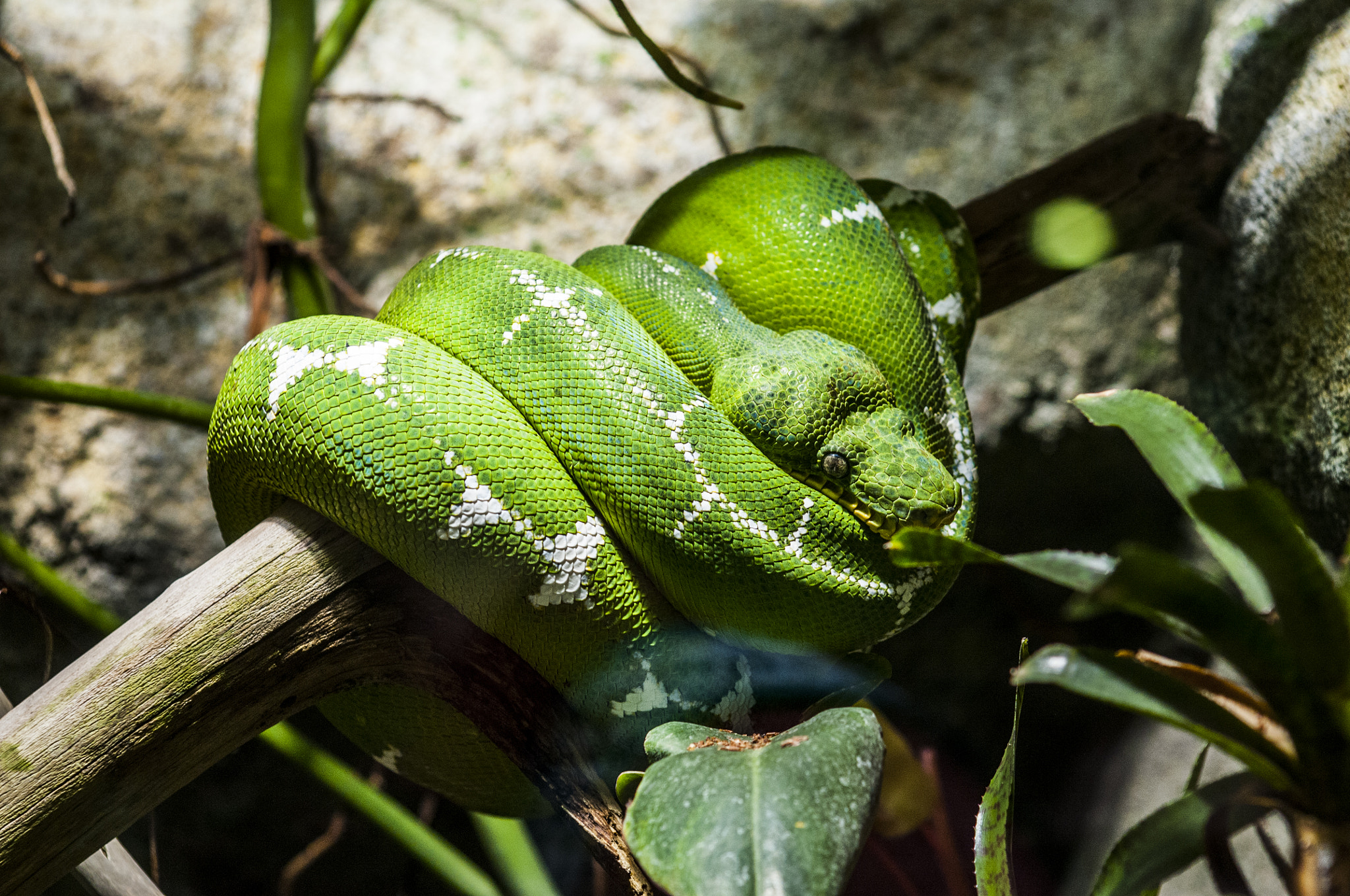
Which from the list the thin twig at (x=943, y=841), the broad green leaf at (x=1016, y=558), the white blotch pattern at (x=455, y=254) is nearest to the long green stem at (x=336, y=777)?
the white blotch pattern at (x=455, y=254)

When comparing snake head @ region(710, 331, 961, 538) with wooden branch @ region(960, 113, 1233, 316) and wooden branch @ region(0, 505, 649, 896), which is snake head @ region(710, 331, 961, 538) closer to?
wooden branch @ region(0, 505, 649, 896)

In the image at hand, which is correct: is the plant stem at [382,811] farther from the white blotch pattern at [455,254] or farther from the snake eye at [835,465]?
the snake eye at [835,465]

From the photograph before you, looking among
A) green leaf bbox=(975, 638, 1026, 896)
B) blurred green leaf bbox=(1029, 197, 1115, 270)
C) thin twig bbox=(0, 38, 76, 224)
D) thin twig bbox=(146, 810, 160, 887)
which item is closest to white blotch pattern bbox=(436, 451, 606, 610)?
green leaf bbox=(975, 638, 1026, 896)

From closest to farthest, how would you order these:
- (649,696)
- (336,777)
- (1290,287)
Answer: (649,696)
(336,777)
(1290,287)

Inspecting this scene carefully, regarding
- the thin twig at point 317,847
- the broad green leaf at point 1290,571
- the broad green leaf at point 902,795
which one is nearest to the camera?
the broad green leaf at point 1290,571

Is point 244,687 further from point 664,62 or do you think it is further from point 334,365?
point 664,62

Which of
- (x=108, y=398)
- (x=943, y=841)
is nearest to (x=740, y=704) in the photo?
(x=943, y=841)
